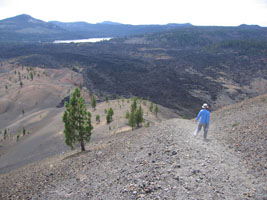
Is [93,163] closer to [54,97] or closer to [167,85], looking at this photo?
[54,97]

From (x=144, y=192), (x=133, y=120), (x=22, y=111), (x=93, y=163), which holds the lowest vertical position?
(x=22, y=111)

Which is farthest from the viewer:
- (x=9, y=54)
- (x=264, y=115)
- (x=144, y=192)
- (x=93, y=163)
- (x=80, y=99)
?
(x=9, y=54)

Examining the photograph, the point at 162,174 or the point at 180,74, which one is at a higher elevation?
the point at 162,174

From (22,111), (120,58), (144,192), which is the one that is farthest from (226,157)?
(120,58)

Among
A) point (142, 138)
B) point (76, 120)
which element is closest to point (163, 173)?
point (142, 138)

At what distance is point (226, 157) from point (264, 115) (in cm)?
607

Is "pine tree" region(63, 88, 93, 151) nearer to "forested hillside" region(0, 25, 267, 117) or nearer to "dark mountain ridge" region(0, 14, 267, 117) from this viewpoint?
"forested hillside" region(0, 25, 267, 117)

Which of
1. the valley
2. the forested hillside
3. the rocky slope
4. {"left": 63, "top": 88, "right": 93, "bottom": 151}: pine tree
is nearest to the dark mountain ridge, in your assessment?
the forested hillside

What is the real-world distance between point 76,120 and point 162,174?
10.9 m

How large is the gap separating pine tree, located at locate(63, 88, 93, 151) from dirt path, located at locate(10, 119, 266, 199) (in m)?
4.83

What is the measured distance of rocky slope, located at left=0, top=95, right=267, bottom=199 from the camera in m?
7.30

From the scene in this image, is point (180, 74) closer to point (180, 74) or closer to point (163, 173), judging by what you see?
point (180, 74)

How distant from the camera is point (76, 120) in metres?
17.5

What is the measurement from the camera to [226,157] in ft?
31.2
